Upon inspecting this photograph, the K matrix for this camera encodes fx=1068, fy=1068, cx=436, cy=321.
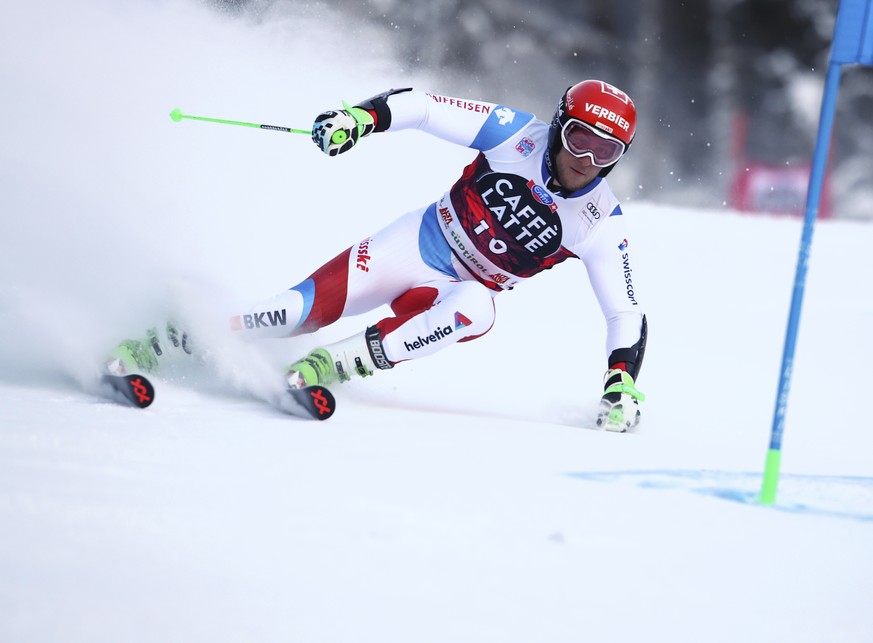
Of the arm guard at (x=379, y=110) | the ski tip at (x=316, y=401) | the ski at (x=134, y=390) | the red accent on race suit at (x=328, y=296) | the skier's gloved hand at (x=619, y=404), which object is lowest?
the ski at (x=134, y=390)

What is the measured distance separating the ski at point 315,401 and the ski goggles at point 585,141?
120 cm

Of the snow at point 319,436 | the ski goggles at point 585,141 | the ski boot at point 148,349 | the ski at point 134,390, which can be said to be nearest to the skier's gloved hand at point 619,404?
the snow at point 319,436

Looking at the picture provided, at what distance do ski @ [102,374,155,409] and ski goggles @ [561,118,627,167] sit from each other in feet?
5.31

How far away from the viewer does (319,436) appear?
3096 millimetres

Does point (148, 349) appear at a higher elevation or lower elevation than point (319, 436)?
higher

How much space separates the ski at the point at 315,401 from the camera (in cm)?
338

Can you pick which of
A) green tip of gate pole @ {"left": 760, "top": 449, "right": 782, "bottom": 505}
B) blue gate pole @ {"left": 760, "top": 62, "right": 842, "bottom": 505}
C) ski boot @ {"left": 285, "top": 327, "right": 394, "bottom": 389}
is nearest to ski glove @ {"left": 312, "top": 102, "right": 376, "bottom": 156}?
ski boot @ {"left": 285, "top": 327, "right": 394, "bottom": 389}

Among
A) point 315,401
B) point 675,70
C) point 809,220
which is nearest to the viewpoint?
point 809,220

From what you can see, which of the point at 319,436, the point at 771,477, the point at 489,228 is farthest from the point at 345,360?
the point at 771,477

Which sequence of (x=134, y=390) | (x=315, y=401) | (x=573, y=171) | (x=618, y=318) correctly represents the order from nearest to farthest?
(x=134, y=390), (x=315, y=401), (x=573, y=171), (x=618, y=318)

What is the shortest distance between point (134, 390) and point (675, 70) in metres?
13.7

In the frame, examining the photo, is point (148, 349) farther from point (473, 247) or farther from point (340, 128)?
point (473, 247)

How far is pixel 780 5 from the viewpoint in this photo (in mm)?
17125

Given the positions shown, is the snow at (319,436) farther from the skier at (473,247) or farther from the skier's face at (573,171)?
the skier's face at (573,171)
